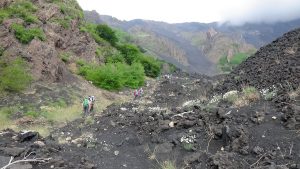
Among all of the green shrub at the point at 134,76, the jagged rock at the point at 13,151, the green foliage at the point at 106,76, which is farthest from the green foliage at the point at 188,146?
the green shrub at the point at 134,76

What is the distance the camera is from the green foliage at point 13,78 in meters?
26.2

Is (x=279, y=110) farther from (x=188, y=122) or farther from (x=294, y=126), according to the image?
(x=188, y=122)

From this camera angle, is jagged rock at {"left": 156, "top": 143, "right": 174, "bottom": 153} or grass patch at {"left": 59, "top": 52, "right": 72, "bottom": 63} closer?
jagged rock at {"left": 156, "top": 143, "right": 174, "bottom": 153}

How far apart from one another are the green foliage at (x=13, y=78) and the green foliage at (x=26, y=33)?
166 inches

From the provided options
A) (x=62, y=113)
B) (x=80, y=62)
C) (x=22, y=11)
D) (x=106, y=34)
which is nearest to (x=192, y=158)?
(x=62, y=113)

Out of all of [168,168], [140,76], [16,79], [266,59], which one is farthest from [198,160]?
[140,76]

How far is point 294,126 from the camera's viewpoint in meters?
10.3

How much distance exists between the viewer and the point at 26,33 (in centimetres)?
3275

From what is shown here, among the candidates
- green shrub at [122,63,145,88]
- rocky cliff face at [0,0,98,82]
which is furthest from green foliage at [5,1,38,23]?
green shrub at [122,63,145,88]

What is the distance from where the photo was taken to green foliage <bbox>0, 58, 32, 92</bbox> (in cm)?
2616

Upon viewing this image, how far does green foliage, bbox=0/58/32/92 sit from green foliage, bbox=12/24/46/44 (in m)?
4.22

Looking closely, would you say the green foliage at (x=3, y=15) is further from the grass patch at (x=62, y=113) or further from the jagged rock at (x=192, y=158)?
the jagged rock at (x=192, y=158)

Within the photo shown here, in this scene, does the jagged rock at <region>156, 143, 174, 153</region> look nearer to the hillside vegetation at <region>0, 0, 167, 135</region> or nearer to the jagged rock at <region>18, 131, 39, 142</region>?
the jagged rock at <region>18, 131, 39, 142</region>

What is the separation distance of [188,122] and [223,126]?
1.53 metres
